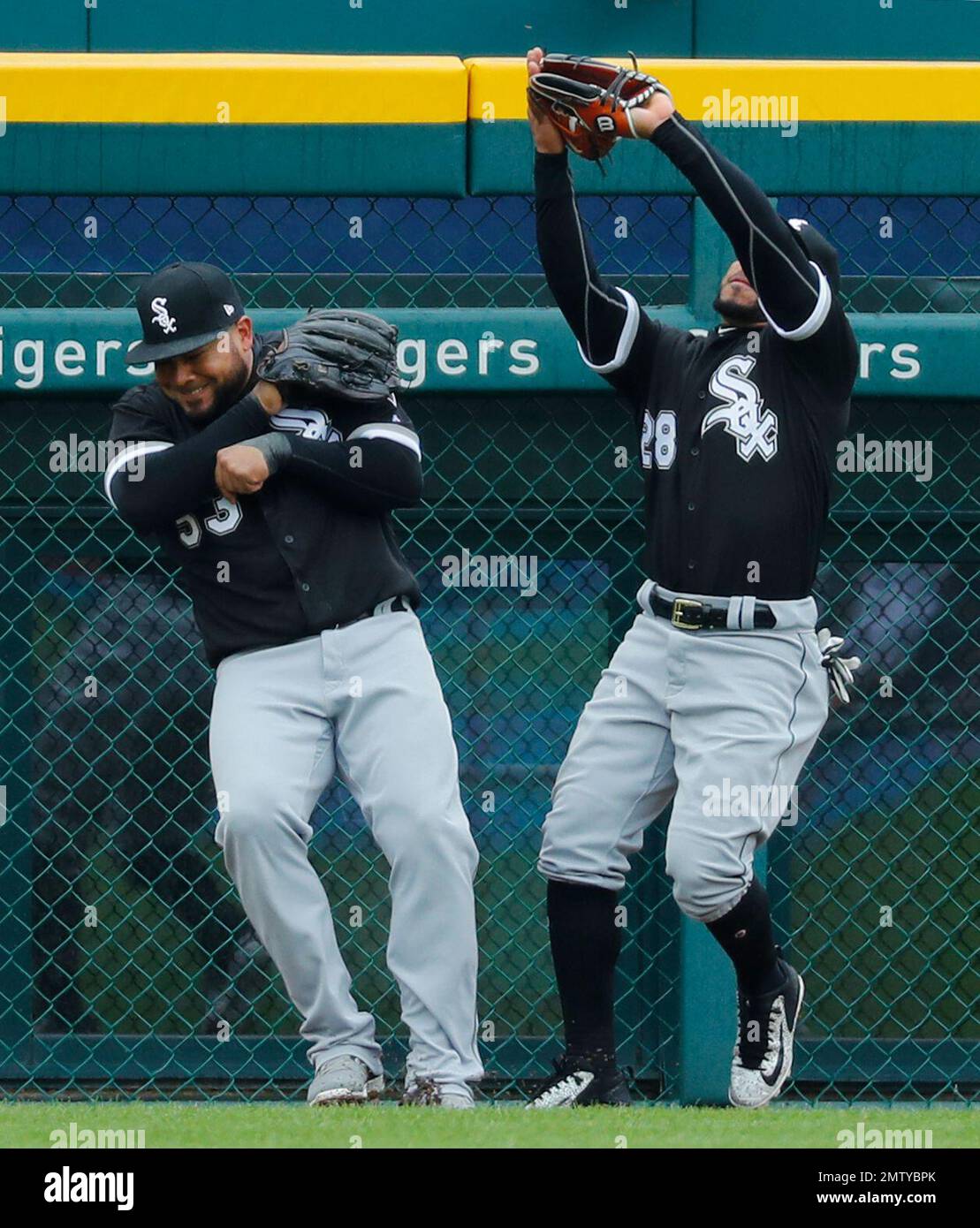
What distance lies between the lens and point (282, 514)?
3.55 metres

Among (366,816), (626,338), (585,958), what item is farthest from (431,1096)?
(626,338)

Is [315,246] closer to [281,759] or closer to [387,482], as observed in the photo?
[387,482]

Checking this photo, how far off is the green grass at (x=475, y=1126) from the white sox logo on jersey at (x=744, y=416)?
1.18 m

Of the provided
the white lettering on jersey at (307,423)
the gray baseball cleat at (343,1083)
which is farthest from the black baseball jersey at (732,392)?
the gray baseball cleat at (343,1083)

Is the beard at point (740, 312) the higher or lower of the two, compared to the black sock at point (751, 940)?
higher

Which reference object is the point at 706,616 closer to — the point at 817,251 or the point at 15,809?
the point at 817,251

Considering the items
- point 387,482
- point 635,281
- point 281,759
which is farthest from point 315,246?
point 281,759

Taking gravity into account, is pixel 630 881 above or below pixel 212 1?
below

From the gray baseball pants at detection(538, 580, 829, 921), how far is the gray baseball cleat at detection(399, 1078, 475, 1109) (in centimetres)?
45

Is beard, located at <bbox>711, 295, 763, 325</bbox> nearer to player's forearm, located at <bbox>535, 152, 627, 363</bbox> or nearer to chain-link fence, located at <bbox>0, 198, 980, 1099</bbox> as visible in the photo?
player's forearm, located at <bbox>535, 152, 627, 363</bbox>

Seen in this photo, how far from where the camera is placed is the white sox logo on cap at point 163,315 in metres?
3.51

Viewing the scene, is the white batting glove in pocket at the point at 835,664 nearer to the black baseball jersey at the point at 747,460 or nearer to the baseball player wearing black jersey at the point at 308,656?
the black baseball jersey at the point at 747,460

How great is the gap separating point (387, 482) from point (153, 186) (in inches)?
58.5

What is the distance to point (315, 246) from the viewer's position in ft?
16.4
